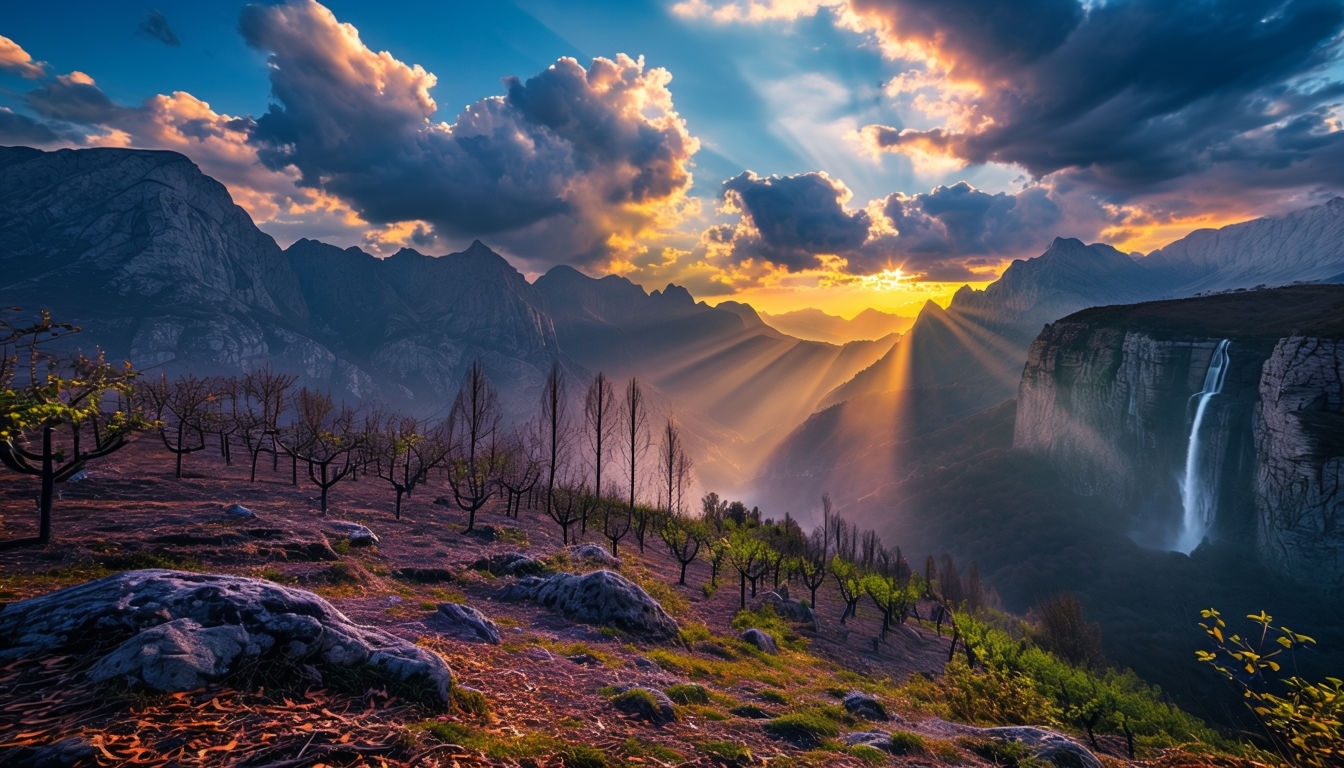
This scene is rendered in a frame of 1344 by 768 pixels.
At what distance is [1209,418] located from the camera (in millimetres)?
111938

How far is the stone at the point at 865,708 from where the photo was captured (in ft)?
51.8

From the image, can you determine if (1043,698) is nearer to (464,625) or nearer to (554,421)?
Result: (464,625)

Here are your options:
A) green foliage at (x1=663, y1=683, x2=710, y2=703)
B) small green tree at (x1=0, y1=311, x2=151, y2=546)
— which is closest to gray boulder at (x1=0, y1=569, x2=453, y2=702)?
small green tree at (x1=0, y1=311, x2=151, y2=546)

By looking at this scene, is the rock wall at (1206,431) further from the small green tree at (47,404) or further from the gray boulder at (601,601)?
the small green tree at (47,404)

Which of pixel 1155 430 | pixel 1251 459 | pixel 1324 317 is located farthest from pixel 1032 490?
pixel 1324 317

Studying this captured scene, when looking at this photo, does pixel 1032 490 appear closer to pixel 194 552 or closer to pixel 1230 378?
pixel 1230 378

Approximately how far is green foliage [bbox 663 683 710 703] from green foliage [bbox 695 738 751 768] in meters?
3.01

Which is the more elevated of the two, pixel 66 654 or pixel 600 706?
pixel 66 654

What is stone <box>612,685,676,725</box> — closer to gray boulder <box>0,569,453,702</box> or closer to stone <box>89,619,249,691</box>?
gray boulder <box>0,569,453,702</box>

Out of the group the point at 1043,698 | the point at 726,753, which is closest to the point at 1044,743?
the point at 726,753

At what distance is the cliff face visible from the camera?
8600 cm

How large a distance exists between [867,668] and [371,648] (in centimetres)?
3122

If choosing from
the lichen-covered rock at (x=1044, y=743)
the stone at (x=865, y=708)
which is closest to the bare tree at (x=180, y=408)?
the stone at (x=865, y=708)

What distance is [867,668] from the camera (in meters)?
31.2
